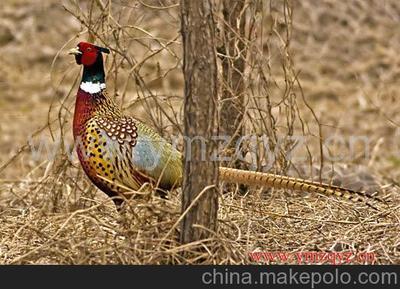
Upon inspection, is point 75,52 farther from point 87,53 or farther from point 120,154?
point 120,154

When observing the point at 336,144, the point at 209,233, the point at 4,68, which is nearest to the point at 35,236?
the point at 209,233

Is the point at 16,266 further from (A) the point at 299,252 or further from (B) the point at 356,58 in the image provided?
(B) the point at 356,58

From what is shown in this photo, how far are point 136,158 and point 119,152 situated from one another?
0.27 ft

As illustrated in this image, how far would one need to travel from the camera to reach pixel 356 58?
977 cm

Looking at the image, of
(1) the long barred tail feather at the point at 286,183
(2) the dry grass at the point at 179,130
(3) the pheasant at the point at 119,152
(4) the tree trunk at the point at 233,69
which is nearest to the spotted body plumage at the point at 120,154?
(3) the pheasant at the point at 119,152

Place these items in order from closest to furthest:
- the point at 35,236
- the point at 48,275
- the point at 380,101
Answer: the point at 48,275 < the point at 35,236 < the point at 380,101

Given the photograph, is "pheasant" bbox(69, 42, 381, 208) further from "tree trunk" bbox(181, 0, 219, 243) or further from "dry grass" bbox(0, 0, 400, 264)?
"tree trunk" bbox(181, 0, 219, 243)

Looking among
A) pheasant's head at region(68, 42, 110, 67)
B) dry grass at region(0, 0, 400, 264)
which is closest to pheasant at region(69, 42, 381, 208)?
pheasant's head at region(68, 42, 110, 67)

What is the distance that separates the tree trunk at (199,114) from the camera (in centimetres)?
386

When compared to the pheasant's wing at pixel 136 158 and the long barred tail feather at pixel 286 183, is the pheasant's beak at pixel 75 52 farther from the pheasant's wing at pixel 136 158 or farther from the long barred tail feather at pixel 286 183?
the long barred tail feather at pixel 286 183

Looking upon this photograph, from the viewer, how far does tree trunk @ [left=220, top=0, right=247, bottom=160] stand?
5.21 metres

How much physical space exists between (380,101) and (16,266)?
5.48 meters

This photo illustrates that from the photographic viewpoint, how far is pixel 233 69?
5266 mm

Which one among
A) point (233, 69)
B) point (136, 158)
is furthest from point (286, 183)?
point (233, 69)
